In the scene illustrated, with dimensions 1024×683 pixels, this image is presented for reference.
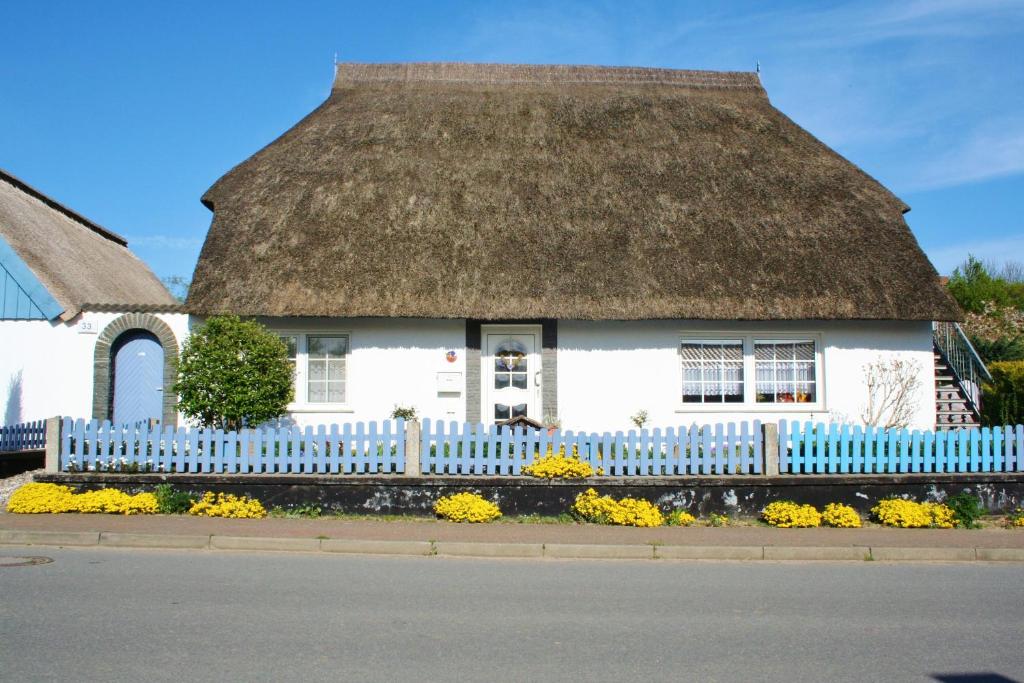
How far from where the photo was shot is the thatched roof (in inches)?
601

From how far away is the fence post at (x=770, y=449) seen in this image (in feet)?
39.6

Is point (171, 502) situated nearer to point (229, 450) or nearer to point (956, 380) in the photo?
point (229, 450)

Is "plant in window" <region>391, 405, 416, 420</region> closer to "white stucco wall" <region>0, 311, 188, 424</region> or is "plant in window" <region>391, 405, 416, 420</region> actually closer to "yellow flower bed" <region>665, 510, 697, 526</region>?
"white stucco wall" <region>0, 311, 188, 424</region>

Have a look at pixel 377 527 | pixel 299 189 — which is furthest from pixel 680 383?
pixel 299 189

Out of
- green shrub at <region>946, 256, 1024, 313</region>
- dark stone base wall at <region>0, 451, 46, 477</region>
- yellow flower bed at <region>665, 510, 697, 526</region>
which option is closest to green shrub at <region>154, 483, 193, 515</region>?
dark stone base wall at <region>0, 451, 46, 477</region>

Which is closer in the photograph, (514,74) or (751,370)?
(751,370)

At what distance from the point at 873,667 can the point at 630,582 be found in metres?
3.07

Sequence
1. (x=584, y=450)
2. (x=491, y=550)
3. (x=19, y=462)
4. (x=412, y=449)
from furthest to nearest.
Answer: (x=19, y=462), (x=584, y=450), (x=412, y=449), (x=491, y=550)

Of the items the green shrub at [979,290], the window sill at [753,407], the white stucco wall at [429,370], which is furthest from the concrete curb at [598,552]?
the green shrub at [979,290]

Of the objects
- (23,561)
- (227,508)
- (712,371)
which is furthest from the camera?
(712,371)

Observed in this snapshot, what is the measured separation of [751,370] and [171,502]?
10.8 m

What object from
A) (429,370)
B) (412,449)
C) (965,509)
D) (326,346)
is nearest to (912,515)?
(965,509)

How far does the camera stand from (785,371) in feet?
54.4

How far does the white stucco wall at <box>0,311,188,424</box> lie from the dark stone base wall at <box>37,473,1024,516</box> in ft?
14.6
